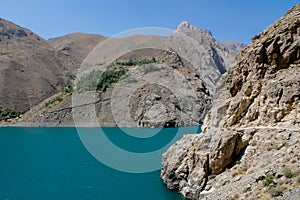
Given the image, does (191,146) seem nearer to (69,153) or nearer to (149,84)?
(69,153)

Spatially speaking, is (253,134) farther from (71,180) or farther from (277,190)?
(71,180)

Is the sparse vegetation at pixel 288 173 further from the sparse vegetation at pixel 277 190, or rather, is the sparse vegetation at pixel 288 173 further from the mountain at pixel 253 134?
the sparse vegetation at pixel 277 190

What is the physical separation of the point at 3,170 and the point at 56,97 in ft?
349

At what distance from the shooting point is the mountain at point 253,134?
812 inches

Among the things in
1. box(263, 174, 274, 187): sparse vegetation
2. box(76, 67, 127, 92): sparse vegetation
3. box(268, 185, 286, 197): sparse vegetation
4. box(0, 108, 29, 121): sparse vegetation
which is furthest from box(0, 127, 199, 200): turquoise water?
box(0, 108, 29, 121): sparse vegetation

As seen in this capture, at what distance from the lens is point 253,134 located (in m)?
26.5

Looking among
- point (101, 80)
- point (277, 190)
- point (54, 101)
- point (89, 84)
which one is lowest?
point (277, 190)

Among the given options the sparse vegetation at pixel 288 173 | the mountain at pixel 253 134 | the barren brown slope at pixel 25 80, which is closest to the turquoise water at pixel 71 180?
the mountain at pixel 253 134

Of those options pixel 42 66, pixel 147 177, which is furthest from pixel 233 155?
pixel 42 66

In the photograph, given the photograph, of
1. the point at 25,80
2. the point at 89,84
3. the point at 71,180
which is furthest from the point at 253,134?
the point at 25,80

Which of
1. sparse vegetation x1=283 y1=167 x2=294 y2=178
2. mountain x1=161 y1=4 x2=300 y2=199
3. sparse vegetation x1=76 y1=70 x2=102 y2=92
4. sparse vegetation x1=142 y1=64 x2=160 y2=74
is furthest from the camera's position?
sparse vegetation x1=142 y1=64 x2=160 y2=74

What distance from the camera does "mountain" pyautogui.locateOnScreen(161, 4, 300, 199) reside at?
20.6 m

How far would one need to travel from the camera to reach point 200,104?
13075 cm

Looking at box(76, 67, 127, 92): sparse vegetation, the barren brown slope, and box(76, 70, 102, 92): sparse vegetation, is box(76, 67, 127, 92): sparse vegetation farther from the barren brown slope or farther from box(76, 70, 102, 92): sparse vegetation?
the barren brown slope
